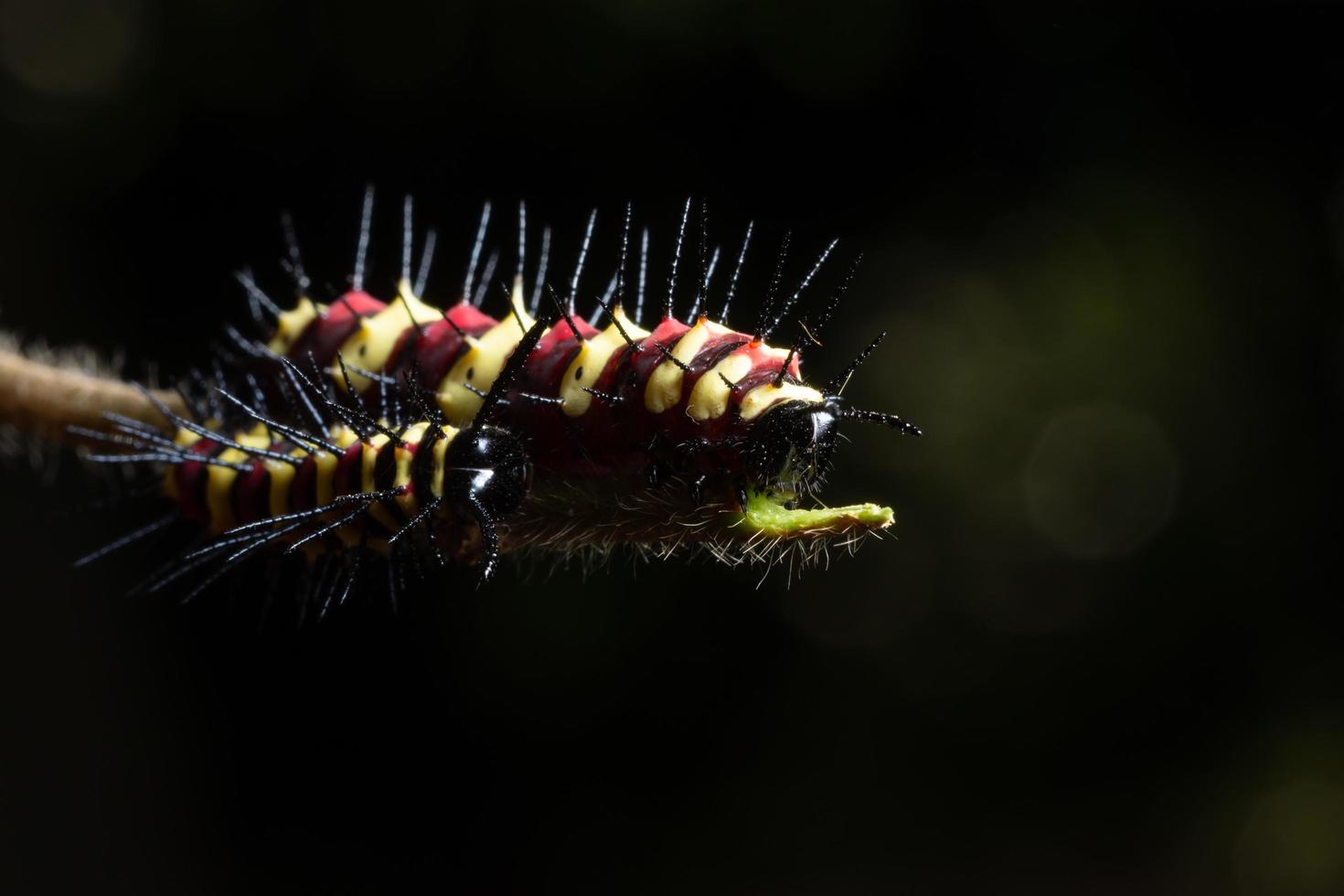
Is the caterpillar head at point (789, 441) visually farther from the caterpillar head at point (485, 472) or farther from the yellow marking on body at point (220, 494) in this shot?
the yellow marking on body at point (220, 494)

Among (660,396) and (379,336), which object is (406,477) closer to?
(660,396)

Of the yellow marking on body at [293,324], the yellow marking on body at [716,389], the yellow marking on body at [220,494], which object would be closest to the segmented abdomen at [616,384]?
the yellow marking on body at [716,389]

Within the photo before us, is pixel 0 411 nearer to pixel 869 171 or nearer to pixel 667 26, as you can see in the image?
pixel 667 26

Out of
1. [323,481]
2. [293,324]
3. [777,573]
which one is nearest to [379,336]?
[293,324]

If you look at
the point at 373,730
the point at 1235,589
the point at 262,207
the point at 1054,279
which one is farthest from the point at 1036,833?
the point at 262,207

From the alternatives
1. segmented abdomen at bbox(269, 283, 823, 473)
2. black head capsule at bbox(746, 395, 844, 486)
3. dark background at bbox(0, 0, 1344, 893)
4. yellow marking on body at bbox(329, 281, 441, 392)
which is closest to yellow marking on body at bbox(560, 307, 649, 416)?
segmented abdomen at bbox(269, 283, 823, 473)

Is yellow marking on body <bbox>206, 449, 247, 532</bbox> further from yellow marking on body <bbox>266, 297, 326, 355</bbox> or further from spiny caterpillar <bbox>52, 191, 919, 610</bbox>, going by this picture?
yellow marking on body <bbox>266, 297, 326, 355</bbox>
